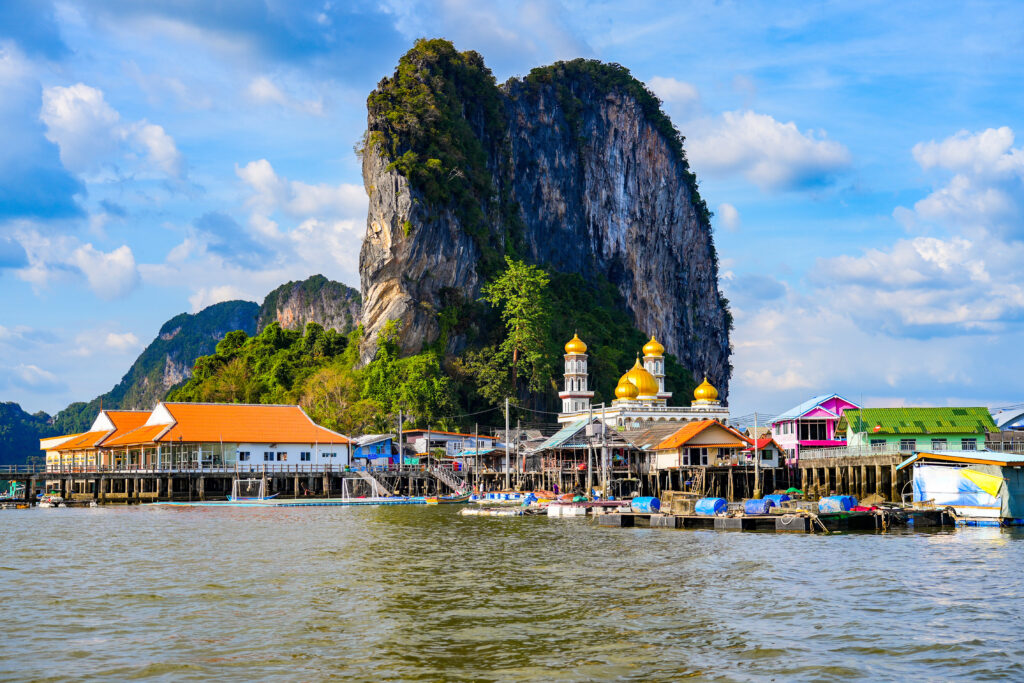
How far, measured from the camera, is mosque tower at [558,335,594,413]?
111062 mm

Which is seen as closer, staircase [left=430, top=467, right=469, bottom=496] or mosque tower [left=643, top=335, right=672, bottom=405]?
staircase [left=430, top=467, right=469, bottom=496]

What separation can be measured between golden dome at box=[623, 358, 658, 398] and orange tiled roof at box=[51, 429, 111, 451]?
52.9m

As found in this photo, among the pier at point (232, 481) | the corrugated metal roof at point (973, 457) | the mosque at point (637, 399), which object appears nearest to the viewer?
the corrugated metal roof at point (973, 457)

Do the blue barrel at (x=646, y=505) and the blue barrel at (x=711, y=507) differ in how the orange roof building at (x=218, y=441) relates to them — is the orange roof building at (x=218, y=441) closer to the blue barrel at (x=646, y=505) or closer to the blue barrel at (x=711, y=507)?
the blue barrel at (x=646, y=505)

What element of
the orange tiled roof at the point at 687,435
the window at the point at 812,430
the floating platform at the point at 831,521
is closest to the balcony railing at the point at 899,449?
the orange tiled roof at the point at 687,435

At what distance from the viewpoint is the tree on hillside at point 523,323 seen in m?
112

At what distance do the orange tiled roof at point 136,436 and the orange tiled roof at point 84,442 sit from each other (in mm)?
2094

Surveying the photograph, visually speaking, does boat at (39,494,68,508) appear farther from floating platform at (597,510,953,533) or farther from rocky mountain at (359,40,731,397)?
floating platform at (597,510,953,533)

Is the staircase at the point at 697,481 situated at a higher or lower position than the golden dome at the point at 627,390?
lower

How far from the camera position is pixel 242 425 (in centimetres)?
8625

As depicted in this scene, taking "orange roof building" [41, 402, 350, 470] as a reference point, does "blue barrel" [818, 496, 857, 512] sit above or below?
below

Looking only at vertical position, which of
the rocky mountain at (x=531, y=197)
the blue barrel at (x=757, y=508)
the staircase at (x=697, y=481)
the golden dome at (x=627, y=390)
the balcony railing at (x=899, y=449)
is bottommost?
the blue barrel at (x=757, y=508)

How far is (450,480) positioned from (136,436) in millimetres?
27777

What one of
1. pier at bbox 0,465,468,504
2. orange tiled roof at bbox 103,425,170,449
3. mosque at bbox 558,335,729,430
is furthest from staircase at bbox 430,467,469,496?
orange tiled roof at bbox 103,425,170,449
